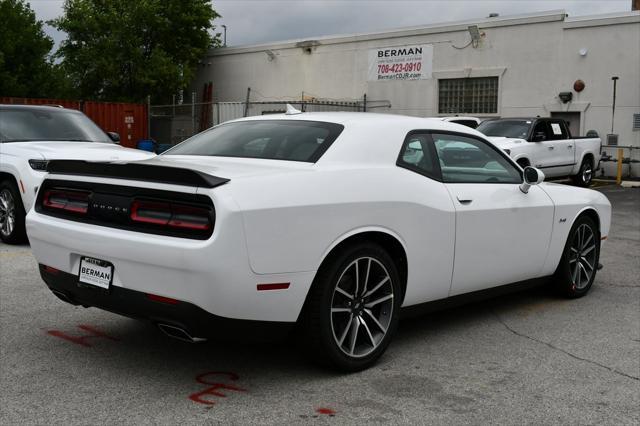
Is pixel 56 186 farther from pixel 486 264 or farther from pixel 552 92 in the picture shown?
pixel 552 92

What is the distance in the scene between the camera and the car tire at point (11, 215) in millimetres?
8586

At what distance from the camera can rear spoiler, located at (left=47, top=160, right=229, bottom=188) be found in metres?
3.67

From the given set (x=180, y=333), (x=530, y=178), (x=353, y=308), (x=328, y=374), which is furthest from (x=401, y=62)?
(x=180, y=333)

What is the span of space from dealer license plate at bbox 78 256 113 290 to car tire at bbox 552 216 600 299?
3.75 m

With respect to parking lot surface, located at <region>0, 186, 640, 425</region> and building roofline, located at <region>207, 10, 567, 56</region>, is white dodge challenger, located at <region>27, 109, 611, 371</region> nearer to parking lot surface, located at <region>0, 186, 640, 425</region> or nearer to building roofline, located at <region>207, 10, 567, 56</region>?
parking lot surface, located at <region>0, 186, 640, 425</region>

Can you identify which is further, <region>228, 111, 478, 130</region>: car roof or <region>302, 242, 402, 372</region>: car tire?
<region>228, 111, 478, 130</region>: car roof

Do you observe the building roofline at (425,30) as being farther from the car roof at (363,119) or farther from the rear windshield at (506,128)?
the car roof at (363,119)

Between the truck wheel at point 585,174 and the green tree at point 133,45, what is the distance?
75.8ft

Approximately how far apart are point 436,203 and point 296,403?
1615 millimetres

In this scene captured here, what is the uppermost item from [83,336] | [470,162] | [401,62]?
[401,62]

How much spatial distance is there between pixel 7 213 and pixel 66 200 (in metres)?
4.88

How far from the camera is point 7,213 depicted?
8.80 meters

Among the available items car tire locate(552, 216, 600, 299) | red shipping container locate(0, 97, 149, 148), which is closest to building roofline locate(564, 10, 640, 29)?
red shipping container locate(0, 97, 149, 148)

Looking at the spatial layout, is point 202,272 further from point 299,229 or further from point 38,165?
point 38,165
